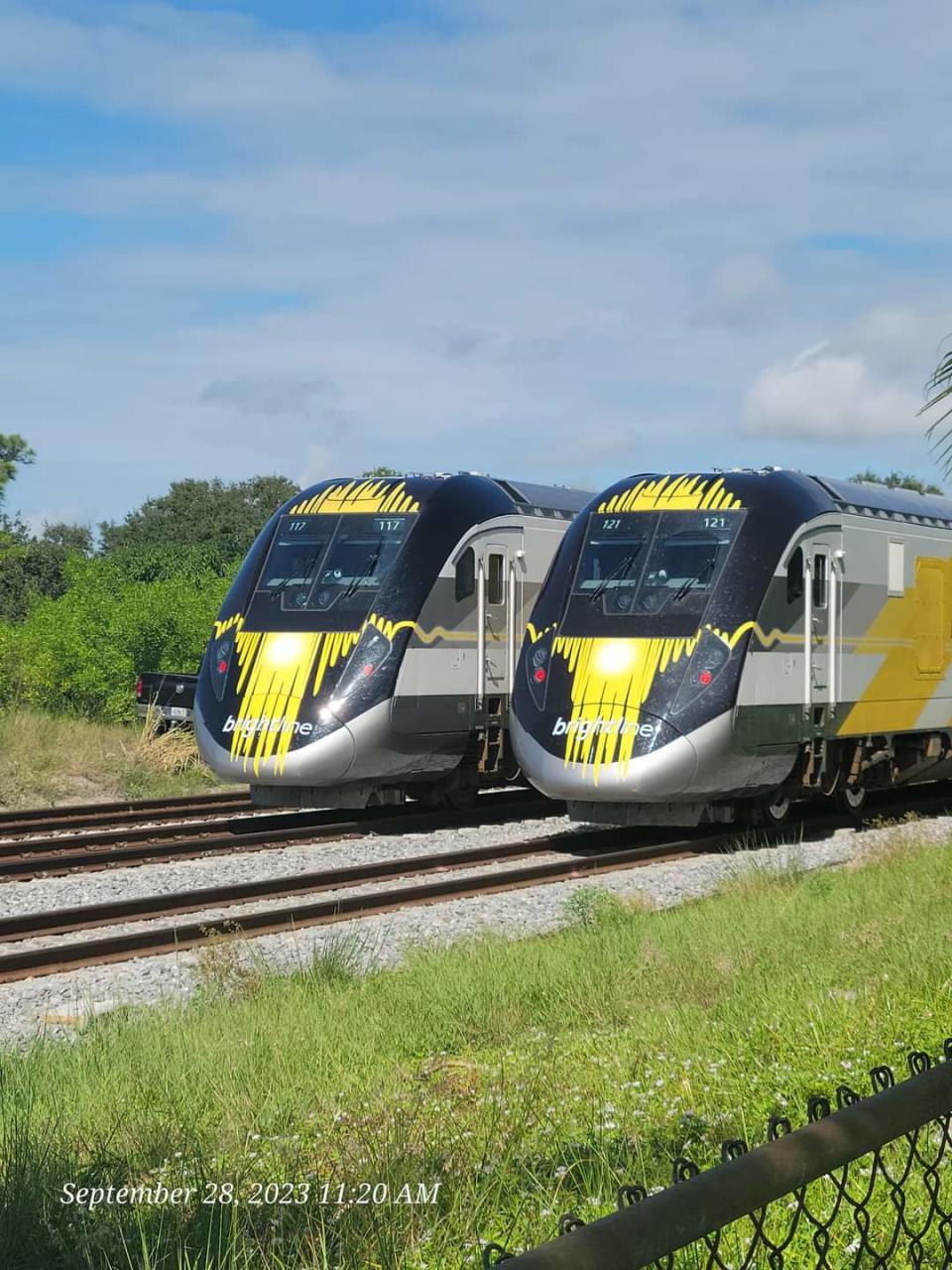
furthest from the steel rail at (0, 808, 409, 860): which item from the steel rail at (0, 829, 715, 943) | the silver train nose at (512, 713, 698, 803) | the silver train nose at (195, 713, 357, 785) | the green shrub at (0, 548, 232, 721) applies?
the green shrub at (0, 548, 232, 721)

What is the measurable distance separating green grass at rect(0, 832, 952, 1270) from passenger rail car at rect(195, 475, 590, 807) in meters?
5.89

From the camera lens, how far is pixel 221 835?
17.1m

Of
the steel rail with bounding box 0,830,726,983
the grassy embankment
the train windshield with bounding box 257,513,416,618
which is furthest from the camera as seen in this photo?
the grassy embankment

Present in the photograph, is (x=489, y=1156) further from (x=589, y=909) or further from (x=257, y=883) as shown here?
(x=257, y=883)

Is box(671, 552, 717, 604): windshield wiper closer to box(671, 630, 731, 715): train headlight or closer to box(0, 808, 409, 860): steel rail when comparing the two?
box(671, 630, 731, 715): train headlight

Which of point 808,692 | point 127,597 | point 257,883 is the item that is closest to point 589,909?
point 257,883

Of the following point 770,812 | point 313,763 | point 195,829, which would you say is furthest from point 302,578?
point 770,812

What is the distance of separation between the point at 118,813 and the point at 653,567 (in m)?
Result: 7.62

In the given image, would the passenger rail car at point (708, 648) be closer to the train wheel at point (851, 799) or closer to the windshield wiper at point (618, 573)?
the windshield wiper at point (618, 573)

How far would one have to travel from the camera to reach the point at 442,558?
17.2 m

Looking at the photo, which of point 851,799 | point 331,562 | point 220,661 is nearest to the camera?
point 220,661

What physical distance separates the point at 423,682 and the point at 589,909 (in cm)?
535

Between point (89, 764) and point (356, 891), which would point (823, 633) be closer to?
point (356, 891)

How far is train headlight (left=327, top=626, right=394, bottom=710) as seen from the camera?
16516mm
